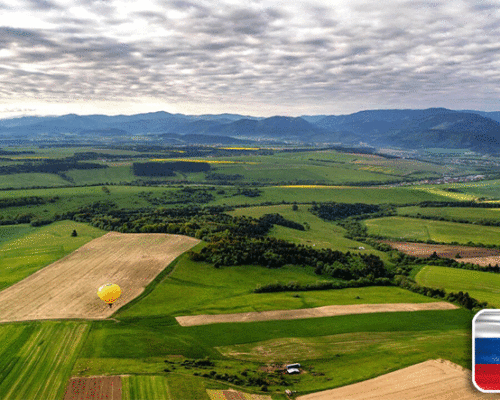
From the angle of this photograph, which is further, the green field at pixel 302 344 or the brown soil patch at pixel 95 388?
the green field at pixel 302 344

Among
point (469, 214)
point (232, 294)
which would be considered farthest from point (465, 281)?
point (469, 214)

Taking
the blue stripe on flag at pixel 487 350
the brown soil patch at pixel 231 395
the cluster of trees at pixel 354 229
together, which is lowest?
the cluster of trees at pixel 354 229

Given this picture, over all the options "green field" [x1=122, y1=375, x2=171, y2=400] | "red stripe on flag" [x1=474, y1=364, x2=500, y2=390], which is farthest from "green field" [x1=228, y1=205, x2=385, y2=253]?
"red stripe on flag" [x1=474, y1=364, x2=500, y2=390]

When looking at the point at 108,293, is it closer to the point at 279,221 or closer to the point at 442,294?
the point at 442,294

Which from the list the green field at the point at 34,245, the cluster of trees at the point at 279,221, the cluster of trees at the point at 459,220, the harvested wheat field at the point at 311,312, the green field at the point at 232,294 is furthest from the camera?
the cluster of trees at the point at 459,220

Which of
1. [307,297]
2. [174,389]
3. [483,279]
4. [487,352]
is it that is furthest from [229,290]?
[487,352]

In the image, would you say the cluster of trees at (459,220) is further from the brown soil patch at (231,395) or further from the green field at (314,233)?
the brown soil patch at (231,395)

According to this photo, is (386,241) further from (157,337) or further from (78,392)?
(78,392)

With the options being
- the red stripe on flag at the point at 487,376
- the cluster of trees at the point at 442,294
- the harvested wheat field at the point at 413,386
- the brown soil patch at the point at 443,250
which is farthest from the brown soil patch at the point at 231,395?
the brown soil patch at the point at 443,250
